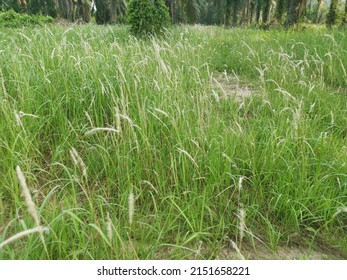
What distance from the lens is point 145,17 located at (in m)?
8.10

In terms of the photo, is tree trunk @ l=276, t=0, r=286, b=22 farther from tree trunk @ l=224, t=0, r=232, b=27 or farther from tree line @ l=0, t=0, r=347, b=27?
tree trunk @ l=224, t=0, r=232, b=27

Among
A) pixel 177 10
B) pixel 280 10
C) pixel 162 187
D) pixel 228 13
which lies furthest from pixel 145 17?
pixel 228 13

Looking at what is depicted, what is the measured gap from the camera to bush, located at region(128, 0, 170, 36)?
808 centimetres

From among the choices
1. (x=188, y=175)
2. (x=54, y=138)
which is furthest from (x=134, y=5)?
(x=188, y=175)

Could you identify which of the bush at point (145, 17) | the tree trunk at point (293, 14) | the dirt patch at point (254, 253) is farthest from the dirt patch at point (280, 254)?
the tree trunk at point (293, 14)

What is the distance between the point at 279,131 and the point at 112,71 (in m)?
1.87

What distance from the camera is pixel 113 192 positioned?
74.0 inches

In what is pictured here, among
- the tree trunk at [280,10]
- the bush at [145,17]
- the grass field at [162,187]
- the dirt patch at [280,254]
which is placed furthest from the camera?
the tree trunk at [280,10]

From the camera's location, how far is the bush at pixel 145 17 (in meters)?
8.08


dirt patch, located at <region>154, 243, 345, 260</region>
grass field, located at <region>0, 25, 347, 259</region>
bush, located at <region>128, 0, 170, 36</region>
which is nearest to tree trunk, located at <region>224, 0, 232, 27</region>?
bush, located at <region>128, 0, 170, 36</region>

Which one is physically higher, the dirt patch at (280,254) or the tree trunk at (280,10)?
the tree trunk at (280,10)

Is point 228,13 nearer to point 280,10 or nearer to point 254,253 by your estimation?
point 280,10

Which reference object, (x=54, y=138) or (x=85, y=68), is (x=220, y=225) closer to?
(x=54, y=138)

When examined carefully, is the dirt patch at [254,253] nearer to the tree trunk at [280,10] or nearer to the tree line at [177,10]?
the tree line at [177,10]
